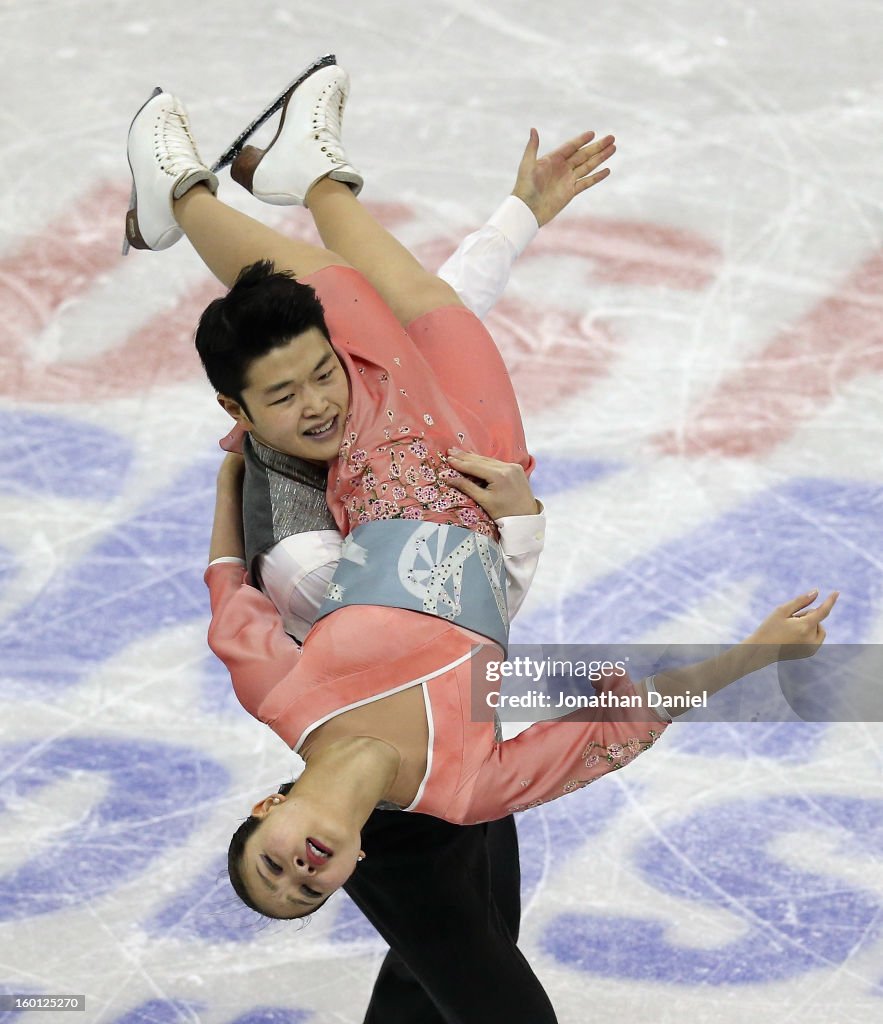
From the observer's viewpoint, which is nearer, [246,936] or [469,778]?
[469,778]

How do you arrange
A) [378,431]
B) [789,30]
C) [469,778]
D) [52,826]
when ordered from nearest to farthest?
[469,778] < [378,431] < [52,826] < [789,30]

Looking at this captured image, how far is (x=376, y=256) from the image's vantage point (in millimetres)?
2965

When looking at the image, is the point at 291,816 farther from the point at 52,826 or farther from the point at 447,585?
the point at 52,826

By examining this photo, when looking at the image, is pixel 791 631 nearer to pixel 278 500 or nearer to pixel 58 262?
pixel 278 500

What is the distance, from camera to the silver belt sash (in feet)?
8.15

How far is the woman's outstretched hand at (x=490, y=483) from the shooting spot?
2611 mm

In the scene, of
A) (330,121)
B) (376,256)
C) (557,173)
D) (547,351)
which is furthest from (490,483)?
A: (547,351)

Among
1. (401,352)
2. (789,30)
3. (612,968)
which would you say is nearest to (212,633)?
(401,352)

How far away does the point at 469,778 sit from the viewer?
2.44 m

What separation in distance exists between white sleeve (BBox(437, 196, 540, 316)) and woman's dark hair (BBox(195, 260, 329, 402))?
23.7 inches

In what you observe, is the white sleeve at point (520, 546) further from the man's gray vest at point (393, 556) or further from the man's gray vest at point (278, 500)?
the man's gray vest at point (278, 500)

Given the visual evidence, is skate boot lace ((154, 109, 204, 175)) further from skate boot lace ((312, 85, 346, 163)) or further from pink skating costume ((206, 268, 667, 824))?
pink skating costume ((206, 268, 667, 824))

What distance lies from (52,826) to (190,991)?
1.83 ft

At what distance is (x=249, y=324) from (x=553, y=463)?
211 cm
